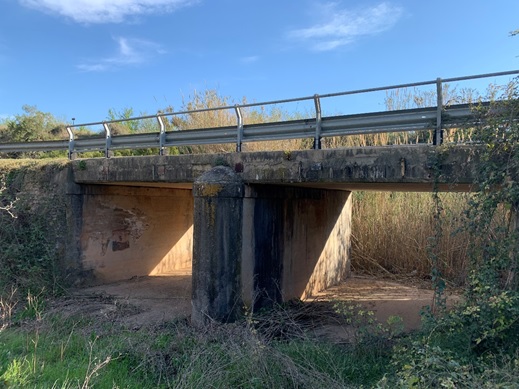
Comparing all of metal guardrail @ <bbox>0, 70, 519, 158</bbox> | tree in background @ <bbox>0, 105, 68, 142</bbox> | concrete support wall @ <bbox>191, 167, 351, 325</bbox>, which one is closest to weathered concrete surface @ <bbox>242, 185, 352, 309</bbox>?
concrete support wall @ <bbox>191, 167, 351, 325</bbox>

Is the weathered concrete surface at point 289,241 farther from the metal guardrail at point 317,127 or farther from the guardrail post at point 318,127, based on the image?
the guardrail post at point 318,127

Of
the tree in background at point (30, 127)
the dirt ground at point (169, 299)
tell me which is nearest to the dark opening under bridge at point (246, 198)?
the dirt ground at point (169, 299)

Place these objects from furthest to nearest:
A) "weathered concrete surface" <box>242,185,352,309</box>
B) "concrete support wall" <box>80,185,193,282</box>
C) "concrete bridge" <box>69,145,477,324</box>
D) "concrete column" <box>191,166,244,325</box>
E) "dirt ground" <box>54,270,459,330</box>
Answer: "concrete support wall" <box>80,185,193,282</box> < "dirt ground" <box>54,270,459,330</box> < "weathered concrete surface" <box>242,185,352,309</box> < "concrete column" <box>191,166,244,325</box> < "concrete bridge" <box>69,145,477,324</box>

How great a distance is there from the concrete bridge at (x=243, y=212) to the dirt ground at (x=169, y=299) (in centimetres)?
55

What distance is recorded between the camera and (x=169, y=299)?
355 inches

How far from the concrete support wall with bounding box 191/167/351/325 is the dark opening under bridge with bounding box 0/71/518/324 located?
0.02m

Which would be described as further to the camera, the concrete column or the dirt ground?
the dirt ground

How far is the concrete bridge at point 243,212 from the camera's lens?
20.2 ft

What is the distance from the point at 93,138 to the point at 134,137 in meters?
1.39

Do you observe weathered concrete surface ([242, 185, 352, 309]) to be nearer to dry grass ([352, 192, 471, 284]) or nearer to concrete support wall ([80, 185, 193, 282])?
dry grass ([352, 192, 471, 284])

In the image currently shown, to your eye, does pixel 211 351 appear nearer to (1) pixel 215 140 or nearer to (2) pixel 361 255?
(1) pixel 215 140

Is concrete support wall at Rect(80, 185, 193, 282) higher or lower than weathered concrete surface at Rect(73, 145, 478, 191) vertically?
lower

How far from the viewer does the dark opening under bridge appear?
6016 millimetres

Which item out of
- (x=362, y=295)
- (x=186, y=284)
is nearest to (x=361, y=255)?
(x=362, y=295)
